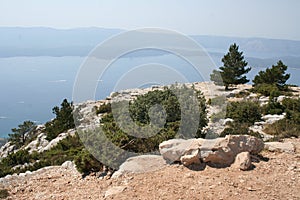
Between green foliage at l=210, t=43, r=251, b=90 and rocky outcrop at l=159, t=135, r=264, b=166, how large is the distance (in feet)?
77.1

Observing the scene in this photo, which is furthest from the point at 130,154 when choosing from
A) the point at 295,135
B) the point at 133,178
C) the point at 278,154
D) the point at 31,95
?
the point at 31,95

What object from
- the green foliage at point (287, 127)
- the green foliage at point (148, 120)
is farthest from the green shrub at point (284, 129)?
the green foliage at point (148, 120)

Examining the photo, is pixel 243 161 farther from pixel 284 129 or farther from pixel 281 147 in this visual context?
pixel 284 129

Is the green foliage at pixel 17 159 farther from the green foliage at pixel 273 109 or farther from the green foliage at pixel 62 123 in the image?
the green foliage at pixel 273 109

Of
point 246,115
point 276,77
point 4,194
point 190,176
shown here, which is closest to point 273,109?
point 246,115

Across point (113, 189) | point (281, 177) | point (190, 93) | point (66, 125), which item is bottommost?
point (66, 125)

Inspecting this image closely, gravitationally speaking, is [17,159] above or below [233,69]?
below

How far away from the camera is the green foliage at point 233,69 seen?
32.1 m

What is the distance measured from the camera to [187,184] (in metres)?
7.42

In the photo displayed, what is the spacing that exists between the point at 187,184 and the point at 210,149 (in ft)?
4.82

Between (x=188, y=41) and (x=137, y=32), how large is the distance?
208 centimetres

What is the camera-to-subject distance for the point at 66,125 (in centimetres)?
2261

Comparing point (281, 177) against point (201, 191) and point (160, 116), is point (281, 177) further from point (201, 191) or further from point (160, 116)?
point (160, 116)

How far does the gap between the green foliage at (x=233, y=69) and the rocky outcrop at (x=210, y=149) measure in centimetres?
2351
